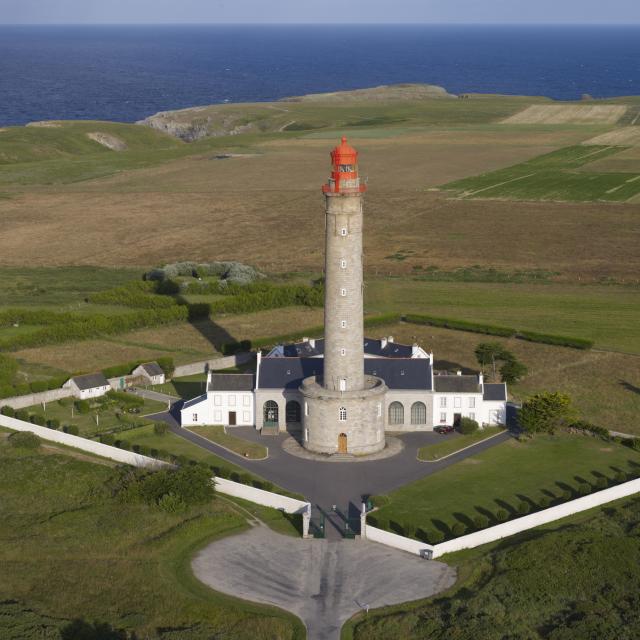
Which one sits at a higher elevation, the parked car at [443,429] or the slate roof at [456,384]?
the slate roof at [456,384]

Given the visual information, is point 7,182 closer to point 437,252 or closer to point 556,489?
point 437,252

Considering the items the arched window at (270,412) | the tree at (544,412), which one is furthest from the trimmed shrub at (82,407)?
the tree at (544,412)

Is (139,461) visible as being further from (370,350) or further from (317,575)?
(370,350)

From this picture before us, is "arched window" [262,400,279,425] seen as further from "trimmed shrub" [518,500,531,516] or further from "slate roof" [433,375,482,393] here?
"trimmed shrub" [518,500,531,516]

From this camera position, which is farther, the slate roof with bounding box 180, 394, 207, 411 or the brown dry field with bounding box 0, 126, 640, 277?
the brown dry field with bounding box 0, 126, 640, 277

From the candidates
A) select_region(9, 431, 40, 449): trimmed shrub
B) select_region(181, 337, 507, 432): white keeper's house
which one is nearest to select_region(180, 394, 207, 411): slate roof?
select_region(181, 337, 507, 432): white keeper's house

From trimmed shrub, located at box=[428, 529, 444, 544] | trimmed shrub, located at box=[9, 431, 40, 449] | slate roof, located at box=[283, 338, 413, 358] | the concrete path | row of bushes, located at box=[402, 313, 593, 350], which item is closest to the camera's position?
the concrete path

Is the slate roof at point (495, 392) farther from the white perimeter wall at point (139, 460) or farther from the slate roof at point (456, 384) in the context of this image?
the white perimeter wall at point (139, 460)

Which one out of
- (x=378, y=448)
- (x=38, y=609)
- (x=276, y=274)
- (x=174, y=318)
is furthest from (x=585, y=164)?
(x=38, y=609)

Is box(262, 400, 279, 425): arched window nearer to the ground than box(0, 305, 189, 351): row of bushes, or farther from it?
farther from it
